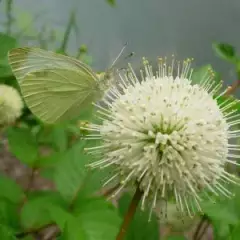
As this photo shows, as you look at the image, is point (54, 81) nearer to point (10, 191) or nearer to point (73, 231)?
point (10, 191)

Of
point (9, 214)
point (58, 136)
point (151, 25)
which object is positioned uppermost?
point (151, 25)

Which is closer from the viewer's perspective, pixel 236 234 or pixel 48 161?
pixel 236 234

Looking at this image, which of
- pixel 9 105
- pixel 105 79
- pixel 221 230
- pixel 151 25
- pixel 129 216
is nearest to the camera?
pixel 129 216

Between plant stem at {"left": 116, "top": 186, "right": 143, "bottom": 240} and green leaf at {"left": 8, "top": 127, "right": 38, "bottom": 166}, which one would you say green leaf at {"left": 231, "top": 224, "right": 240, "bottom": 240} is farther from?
green leaf at {"left": 8, "top": 127, "right": 38, "bottom": 166}

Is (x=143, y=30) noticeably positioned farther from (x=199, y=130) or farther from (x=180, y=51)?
(x=199, y=130)

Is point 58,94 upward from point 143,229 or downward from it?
upward

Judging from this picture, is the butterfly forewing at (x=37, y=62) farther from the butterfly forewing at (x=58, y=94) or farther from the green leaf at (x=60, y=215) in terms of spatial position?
the green leaf at (x=60, y=215)

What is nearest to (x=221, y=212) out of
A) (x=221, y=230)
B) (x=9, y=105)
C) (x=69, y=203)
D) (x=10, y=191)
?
(x=221, y=230)

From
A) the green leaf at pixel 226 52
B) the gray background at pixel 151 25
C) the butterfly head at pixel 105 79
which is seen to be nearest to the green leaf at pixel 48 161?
the butterfly head at pixel 105 79
